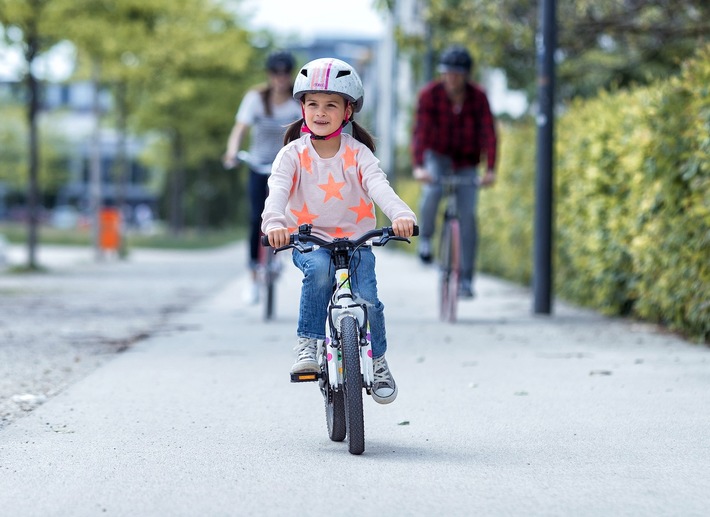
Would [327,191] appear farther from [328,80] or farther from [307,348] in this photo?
[307,348]

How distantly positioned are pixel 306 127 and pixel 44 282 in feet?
40.6

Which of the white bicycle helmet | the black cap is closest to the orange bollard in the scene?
the black cap

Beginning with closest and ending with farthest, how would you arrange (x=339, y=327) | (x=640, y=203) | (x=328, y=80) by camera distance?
(x=339, y=327) < (x=328, y=80) < (x=640, y=203)

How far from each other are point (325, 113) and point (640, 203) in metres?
4.80

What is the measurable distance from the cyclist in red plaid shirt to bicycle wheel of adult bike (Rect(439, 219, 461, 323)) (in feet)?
0.25

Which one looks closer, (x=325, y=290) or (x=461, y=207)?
(x=325, y=290)

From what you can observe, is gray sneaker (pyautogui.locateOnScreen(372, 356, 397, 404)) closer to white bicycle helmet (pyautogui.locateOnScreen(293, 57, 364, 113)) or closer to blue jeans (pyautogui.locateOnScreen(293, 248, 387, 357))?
blue jeans (pyautogui.locateOnScreen(293, 248, 387, 357))

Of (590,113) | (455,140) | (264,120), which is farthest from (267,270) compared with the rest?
(590,113)

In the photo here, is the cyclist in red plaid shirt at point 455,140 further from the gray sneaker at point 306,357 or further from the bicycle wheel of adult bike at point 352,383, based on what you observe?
the bicycle wheel of adult bike at point 352,383

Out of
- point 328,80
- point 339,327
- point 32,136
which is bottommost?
point 339,327

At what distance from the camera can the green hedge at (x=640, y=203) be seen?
831cm

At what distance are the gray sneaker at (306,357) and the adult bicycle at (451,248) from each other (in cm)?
502

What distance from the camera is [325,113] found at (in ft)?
17.3

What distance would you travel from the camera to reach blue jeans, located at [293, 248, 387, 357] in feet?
16.9
